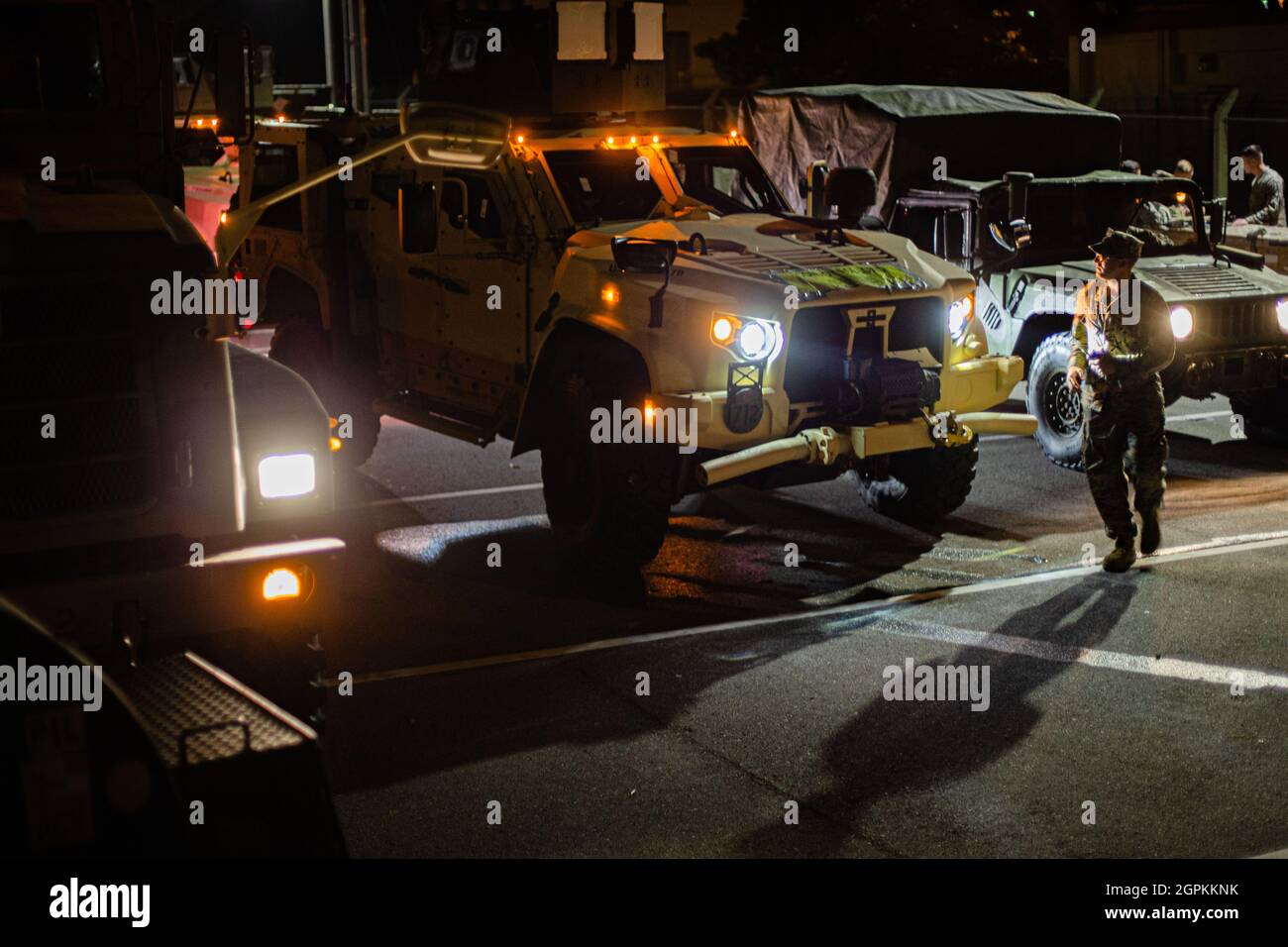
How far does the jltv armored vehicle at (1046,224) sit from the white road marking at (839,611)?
1794 mm

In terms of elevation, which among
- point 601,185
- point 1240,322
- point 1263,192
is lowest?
point 1240,322

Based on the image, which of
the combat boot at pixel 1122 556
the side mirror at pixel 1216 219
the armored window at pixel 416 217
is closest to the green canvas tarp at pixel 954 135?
the side mirror at pixel 1216 219

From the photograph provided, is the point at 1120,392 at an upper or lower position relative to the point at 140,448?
lower

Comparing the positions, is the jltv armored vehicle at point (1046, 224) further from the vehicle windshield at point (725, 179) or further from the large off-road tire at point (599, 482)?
the large off-road tire at point (599, 482)

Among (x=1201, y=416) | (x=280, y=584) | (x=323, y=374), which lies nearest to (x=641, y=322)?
(x=280, y=584)

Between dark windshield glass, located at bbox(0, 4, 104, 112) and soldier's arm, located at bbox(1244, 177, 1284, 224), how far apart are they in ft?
41.1

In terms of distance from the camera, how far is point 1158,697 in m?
6.70

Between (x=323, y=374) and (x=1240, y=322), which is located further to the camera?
(x=1240, y=322)

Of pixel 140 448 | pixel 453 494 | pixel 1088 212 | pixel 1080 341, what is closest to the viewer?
pixel 140 448

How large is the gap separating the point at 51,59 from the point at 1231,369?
7.87m

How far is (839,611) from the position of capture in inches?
316

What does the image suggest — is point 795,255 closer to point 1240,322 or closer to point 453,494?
point 453,494

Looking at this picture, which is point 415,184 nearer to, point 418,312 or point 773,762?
point 418,312

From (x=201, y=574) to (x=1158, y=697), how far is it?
152 inches
